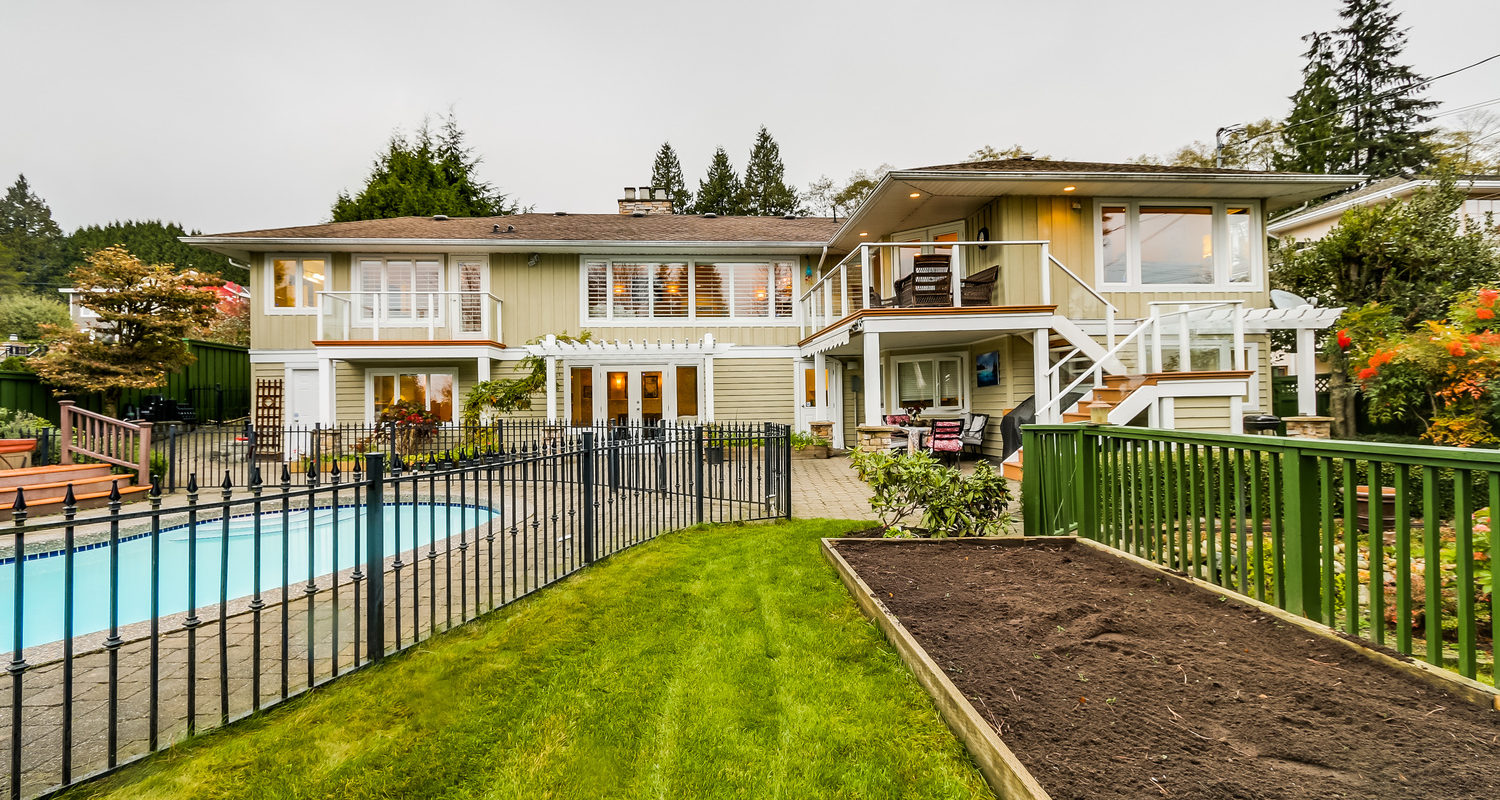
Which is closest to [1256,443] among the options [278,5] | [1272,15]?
[278,5]

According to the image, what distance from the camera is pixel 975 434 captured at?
42.3ft

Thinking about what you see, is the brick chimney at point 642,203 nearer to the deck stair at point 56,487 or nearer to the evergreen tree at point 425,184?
the evergreen tree at point 425,184

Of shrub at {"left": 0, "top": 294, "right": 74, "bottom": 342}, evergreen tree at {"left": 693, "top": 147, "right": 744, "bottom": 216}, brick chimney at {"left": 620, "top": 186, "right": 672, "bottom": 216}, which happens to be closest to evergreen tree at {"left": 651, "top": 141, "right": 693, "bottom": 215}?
evergreen tree at {"left": 693, "top": 147, "right": 744, "bottom": 216}

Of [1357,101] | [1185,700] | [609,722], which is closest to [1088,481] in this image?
[1185,700]

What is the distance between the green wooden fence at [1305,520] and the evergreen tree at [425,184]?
30342 millimetres

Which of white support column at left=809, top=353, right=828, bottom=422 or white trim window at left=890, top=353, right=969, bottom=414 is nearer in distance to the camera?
white trim window at left=890, top=353, right=969, bottom=414

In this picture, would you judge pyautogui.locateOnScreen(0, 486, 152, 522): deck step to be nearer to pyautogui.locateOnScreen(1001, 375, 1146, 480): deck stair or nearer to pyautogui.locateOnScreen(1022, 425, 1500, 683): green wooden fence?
pyautogui.locateOnScreen(1022, 425, 1500, 683): green wooden fence

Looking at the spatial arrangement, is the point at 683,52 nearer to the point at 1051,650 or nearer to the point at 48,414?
the point at 48,414

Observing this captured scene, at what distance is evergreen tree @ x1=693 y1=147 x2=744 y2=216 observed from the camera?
40.3m

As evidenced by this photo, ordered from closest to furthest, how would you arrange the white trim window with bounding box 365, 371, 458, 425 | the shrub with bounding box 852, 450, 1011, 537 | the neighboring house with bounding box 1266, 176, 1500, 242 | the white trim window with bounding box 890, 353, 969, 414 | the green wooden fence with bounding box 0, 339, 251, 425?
the shrub with bounding box 852, 450, 1011, 537
the green wooden fence with bounding box 0, 339, 251, 425
the white trim window with bounding box 890, 353, 969, 414
the white trim window with bounding box 365, 371, 458, 425
the neighboring house with bounding box 1266, 176, 1500, 242

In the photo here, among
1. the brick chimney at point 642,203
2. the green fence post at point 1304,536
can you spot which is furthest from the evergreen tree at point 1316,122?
the green fence post at point 1304,536

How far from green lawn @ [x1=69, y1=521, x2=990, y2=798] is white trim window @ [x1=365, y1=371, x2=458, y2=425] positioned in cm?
1326

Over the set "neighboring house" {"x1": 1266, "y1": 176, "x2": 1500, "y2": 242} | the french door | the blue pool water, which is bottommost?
the blue pool water

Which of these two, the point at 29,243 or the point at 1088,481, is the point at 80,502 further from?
the point at 29,243
